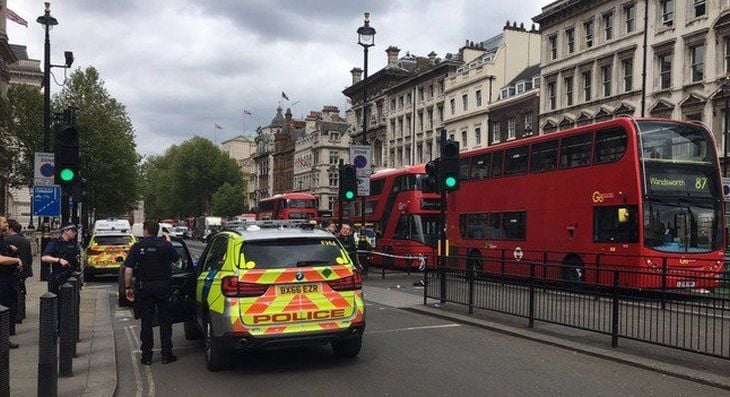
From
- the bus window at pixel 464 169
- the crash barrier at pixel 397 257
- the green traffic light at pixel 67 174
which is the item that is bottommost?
the crash barrier at pixel 397 257

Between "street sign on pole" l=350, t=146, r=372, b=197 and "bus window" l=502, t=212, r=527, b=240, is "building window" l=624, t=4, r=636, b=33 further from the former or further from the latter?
"street sign on pole" l=350, t=146, r=372, b=197

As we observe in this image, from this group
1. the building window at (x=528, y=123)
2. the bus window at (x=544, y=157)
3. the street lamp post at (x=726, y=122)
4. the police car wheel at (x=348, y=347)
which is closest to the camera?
the police car wheel at (x=348, y=347)

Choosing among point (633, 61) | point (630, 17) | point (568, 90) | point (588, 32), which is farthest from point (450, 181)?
point (588, 32)

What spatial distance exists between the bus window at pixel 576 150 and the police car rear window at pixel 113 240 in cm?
1367

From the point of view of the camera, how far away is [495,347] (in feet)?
30.6

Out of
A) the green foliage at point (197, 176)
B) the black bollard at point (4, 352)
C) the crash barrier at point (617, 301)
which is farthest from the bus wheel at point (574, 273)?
the green foliage at point (197, 176)

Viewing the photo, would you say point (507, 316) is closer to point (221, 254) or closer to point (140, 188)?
point (221, 254)

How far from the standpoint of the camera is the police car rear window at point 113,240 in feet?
68.7

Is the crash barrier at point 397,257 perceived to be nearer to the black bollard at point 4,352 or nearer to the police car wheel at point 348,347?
the police car wheel at point 348,347

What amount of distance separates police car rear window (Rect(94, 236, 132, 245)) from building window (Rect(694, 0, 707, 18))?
96.5 feet

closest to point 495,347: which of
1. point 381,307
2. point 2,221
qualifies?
point 381,307

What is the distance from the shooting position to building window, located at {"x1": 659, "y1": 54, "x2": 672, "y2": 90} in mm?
35094

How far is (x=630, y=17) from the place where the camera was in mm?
37781

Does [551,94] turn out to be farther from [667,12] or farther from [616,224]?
[616,224]
